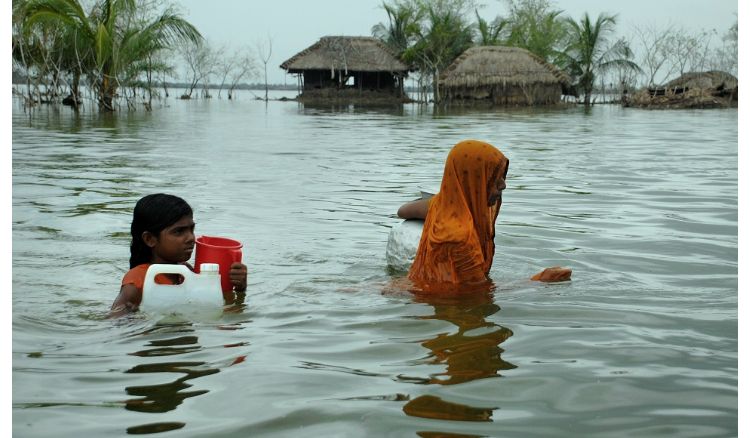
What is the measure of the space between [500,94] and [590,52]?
7925mm

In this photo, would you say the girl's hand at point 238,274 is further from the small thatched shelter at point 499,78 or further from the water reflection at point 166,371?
the small thatched shelter at point 499,78

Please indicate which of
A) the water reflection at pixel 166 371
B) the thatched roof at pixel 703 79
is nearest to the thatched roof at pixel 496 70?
the thatched roof at pixel 703 79

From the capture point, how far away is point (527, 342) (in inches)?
145

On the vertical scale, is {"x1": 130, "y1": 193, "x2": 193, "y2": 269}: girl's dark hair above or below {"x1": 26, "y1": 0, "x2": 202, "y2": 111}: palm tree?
below

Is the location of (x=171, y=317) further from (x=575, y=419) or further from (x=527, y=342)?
(x=575, y=419)

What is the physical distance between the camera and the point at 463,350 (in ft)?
11.7

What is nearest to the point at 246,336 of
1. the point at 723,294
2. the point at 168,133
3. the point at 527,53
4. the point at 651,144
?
the point at 723,294

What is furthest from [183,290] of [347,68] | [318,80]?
[318,80]

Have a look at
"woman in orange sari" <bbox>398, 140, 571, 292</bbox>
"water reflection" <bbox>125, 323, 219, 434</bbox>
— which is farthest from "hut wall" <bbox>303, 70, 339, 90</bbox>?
"water reflection" <bbox>125, 323, 219, 434</bbox>

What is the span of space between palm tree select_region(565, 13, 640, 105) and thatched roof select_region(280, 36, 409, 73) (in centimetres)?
1021

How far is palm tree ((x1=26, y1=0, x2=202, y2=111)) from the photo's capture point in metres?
23.2

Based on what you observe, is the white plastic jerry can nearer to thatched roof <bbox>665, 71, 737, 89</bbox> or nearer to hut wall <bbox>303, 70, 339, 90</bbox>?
hut wall <bbox>303, 70, 339, 90</bbox>

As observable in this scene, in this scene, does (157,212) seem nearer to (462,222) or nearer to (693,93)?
(462,222)

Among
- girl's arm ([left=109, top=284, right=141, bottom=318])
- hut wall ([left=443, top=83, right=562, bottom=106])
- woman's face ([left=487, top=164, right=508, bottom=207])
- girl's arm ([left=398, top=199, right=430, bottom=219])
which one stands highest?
hut wall ([left=443, top=83, right=562, bottom=106])
